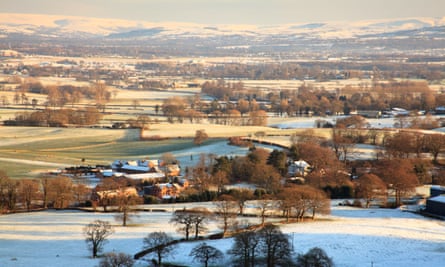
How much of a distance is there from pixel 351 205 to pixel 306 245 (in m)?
5.86

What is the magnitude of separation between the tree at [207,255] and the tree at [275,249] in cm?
80

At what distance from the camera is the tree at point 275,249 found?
13664 mm

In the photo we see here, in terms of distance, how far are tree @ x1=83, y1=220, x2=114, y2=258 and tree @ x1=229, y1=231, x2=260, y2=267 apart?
2.72 m

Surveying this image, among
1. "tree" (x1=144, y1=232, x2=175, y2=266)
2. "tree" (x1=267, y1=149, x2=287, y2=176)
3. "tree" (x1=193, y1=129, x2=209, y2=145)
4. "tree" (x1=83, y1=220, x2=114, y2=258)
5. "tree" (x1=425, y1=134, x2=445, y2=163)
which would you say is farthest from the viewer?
"tree" (x1=193, y1=129, x2=209, y2=145)

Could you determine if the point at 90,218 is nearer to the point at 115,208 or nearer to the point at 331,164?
the point at 115,208

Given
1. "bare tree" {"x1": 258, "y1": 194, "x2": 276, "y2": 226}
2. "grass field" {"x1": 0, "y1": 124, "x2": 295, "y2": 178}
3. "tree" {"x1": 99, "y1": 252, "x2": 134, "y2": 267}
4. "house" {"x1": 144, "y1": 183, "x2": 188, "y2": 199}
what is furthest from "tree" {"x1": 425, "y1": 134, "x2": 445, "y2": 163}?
"tree" {"x1": 99, "y1": 252, "x2": 134, "y2": 267}

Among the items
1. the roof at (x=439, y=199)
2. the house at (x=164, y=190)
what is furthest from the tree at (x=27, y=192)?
the roof at (x=439, y=199)

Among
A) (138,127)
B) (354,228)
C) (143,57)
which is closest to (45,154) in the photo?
(138,127)

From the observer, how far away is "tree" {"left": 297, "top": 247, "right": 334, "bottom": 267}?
43.2 feet

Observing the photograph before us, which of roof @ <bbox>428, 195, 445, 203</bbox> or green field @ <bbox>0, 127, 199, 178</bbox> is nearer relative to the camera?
roof @ <bbox>428, 195, 445, 203</bbox>

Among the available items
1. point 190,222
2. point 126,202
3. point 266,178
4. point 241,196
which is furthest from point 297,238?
point 266,178

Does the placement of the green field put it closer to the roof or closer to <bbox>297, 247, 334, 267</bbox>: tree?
the roof

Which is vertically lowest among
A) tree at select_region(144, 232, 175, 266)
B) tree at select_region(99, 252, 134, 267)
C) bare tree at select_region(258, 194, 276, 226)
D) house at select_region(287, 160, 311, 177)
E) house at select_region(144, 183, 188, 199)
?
house at select_region(144, 183, 188, 199)

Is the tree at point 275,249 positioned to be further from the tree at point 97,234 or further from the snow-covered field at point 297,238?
the tree at point 97,234
